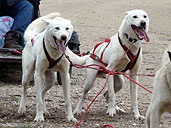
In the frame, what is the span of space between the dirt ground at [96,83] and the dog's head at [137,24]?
3.50ft

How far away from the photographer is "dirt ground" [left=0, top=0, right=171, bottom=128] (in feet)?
19.8

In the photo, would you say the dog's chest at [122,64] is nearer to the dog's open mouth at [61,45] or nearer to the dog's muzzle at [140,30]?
the dog's muzzle at [140,30]

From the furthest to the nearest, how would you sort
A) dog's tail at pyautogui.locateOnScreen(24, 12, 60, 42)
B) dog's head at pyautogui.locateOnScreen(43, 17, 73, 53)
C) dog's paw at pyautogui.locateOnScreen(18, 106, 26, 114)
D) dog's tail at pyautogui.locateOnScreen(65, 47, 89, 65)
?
dog's tail at pyautogui.locateOnScreen(24, 12, 60, 42), dog's tail at pyautogui.locateOnScreen(65, 47, 89, 65), dog's paw at pyautogui.locateOnScreen(18, 106, 26, 114), dog's head at pyautogui.locateOnScreen(43, 17, 73, 53)

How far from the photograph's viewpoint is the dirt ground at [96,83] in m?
6.04

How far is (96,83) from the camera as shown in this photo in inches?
334

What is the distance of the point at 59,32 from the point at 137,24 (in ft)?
3.63

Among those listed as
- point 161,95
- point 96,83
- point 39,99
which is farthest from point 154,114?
point 96,83

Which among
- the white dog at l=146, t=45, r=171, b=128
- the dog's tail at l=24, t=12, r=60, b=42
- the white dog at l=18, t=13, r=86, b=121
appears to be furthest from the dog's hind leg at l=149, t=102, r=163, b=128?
the dog's tail at l=24, t=12, r=60, b=42

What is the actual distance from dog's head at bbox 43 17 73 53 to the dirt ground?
0.92 metres

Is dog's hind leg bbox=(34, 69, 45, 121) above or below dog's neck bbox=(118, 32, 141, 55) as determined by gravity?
below

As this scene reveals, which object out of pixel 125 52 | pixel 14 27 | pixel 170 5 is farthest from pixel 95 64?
pixel 170 5

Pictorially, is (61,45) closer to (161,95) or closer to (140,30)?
(140,30)

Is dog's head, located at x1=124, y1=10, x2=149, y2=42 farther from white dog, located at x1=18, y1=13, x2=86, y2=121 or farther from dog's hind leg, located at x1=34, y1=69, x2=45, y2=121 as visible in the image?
dog's hind leg, located at x1=34, y1=69, x2=45, y2=121

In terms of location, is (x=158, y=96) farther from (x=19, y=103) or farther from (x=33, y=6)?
(x=33, y=6)
